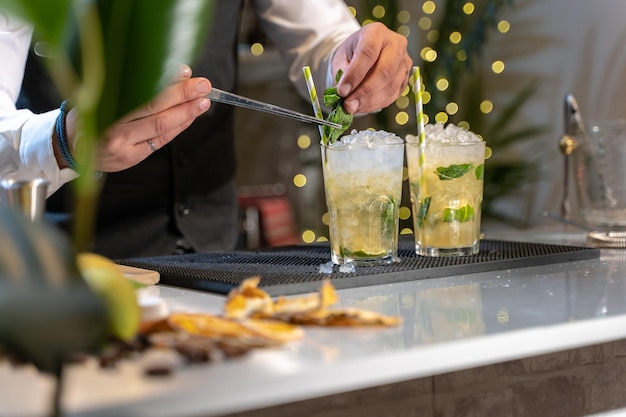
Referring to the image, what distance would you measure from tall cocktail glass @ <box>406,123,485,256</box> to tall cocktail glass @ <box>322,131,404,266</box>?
120 mm

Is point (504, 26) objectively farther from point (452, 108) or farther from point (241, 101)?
point (241, 101)

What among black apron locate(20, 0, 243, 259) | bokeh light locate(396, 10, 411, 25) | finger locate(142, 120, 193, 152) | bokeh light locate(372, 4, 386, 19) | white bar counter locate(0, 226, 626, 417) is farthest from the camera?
bokeh light locate(396, 10, 411, 25)

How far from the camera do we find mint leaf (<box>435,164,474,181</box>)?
1.62 m

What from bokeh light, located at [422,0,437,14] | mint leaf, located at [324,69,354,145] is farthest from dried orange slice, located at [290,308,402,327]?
bokeh light, located at [422,0,437,14]

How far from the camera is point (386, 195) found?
4.94 ft

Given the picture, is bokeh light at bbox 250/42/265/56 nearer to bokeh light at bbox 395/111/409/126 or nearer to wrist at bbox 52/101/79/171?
bokeh light at bbox 395/111/409/126

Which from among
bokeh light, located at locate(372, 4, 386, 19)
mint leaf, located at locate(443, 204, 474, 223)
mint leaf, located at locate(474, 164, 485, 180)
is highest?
bokeh light, located at locate(372, 4, 386, 19)

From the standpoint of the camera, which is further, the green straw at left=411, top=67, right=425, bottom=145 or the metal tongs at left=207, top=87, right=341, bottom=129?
the green straw at left=411, top=67, right=425, bottom=145

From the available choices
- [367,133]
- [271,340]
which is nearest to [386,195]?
[367,133]

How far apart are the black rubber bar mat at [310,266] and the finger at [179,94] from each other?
0.24m

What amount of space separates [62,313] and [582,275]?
90cm

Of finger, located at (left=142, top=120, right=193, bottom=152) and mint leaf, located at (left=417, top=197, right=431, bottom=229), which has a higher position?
finger, located at (left=142, top=120, right=193, bottom=152)

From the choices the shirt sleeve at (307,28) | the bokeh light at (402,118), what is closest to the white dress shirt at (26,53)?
the shirt sleeve at (307,28)

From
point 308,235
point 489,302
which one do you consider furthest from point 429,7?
point 489,302
